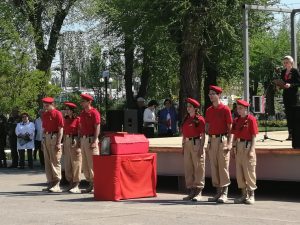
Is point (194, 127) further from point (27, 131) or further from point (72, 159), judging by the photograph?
point (27, 131)

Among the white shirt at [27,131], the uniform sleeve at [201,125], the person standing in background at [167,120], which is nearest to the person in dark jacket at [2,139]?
the white shirt at [27,131]

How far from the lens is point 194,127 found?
42.1ft

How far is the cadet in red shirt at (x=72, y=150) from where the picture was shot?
14.7 m

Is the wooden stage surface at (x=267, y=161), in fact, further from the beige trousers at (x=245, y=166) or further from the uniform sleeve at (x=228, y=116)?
the uniform sleeve at (x=228, y=116)

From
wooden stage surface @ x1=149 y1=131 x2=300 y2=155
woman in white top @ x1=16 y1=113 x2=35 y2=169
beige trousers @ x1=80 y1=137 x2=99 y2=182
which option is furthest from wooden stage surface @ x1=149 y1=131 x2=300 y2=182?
woman in white top @ x1=16 y1=113 x2=35 y2=169

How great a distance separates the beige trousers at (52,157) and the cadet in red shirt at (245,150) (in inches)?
163

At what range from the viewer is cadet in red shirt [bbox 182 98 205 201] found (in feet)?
42.0

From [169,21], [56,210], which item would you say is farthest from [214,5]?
[56,210]

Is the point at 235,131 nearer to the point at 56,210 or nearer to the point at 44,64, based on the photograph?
the point at 56,210

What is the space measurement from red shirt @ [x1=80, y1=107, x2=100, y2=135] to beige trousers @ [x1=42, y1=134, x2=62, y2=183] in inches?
32.1

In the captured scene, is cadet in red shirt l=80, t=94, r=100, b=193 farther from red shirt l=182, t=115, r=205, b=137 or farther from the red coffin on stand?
red shirt l=182, t=115, r=205, b=137

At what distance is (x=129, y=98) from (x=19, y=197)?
25446 millimetres

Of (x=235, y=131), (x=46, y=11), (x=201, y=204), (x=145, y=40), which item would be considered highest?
(x=46, y=11)

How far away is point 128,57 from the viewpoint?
35.8 m
